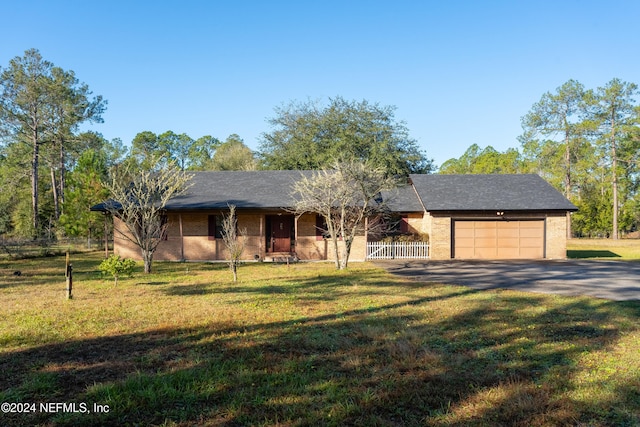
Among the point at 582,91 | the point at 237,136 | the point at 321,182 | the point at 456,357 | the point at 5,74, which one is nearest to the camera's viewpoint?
the point at 456,357

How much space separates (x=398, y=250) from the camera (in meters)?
20.4

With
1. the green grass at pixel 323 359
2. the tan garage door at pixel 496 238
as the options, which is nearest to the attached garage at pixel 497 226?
the tan garage door at pixel 496 238

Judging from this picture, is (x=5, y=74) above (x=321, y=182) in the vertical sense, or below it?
above

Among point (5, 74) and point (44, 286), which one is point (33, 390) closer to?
point (44, 286)

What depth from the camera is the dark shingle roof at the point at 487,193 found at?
2023cm

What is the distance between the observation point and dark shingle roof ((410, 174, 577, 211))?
20.2 metres

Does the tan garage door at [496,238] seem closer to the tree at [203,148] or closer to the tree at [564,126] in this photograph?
the tree at [564,126]

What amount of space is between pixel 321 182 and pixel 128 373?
12428 mm

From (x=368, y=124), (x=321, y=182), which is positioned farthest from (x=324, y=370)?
(x=368, y=124)

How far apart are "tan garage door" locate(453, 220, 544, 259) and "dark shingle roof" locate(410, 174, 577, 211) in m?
0.95

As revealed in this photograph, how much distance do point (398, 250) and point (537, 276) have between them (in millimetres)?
7396

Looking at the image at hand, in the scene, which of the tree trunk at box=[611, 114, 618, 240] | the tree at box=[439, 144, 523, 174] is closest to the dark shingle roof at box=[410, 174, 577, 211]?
the tree trunk at box=[611, 114, 618, 240]

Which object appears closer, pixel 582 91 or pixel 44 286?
pixel 44 286

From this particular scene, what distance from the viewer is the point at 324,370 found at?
495 cm
